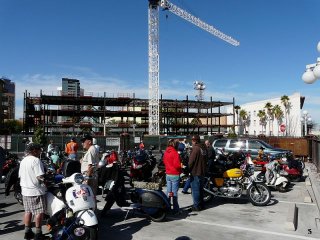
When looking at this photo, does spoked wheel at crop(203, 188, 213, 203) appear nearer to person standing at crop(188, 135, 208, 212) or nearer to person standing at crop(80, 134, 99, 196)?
person standing at crop(188, 135, 208, 212)

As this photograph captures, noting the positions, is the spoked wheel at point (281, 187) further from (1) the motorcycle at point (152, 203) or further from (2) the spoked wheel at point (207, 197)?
(1) the motorcycle at point (152, 203)

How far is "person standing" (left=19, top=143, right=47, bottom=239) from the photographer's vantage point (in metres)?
6.41

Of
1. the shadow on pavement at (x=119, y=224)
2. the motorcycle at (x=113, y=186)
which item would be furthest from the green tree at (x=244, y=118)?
the motorcycle at (x=113, y=186)

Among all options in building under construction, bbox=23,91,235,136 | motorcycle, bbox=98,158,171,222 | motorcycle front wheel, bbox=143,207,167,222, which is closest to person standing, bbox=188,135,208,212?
motorcycle, bbox=98,158,171,222

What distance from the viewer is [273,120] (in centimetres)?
8300

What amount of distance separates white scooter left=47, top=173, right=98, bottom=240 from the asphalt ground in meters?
1.11

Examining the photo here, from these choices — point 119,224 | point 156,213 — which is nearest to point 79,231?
point 119,224

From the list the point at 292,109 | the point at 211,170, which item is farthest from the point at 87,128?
the point at 211,170

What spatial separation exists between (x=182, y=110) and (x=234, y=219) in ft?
266

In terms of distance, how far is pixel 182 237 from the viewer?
7.16 metres

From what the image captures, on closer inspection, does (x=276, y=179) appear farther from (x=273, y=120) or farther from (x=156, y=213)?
(x=273, y=120)

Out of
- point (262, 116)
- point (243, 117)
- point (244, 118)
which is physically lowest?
point (244, 118)

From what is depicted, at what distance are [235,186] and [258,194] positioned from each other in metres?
0.68

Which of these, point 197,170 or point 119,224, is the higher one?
point 197,170
